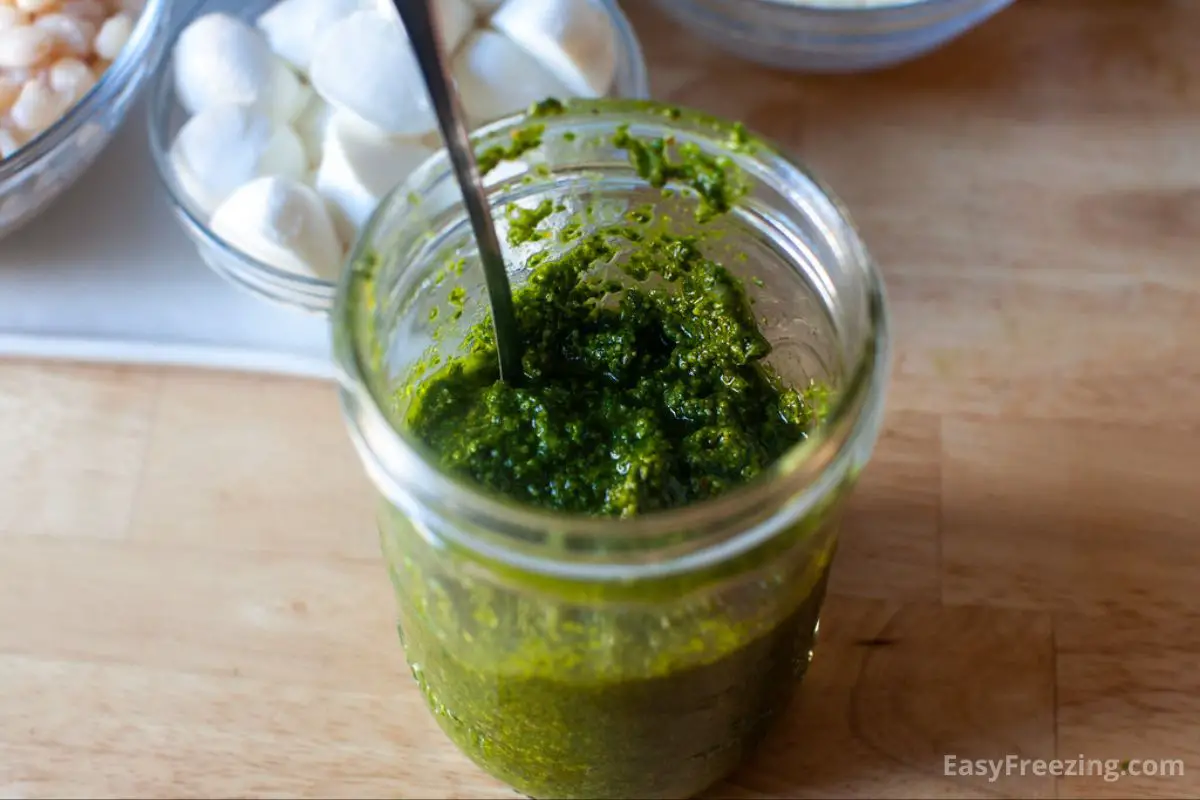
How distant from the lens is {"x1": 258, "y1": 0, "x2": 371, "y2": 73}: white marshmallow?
810mm

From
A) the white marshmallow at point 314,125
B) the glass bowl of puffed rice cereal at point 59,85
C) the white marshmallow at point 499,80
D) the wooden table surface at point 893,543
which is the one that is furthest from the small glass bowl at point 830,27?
the glass bowl of puffed rice cereal at point 59,85

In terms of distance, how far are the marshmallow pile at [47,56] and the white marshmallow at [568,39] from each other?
0.27m

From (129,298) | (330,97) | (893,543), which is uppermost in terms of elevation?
(330,97)

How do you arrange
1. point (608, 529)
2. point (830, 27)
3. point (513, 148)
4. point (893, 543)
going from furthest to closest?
1. point (830, 27)
2. point (893, 543)
3. point (513, 148)
4. point (608, 529)

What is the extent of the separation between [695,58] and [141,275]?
429 millimetres

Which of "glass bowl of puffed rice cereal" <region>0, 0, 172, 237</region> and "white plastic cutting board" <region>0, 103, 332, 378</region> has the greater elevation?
"glass bowl of puffed rice cereal" <region>0, 0, 172, 237</region>

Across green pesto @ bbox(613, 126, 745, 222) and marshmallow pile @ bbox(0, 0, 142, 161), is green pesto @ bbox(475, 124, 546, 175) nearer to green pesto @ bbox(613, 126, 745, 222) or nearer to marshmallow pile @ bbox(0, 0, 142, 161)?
green pesto @ bbox(613, 126, 745, 222)

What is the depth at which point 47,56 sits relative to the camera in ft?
2.66

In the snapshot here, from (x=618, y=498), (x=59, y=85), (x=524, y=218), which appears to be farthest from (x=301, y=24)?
(x=618, y=498)

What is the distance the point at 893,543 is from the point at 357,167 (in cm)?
40

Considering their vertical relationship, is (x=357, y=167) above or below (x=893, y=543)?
above

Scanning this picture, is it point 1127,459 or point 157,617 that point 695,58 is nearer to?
point 1127,459

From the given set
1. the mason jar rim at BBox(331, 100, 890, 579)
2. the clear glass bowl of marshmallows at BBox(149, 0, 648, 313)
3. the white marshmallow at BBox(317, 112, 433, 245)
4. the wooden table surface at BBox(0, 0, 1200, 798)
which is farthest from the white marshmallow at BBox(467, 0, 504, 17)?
the mason jar rim at BBox(331, 100, 890, 579)

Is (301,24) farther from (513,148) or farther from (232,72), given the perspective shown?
(513,148)
